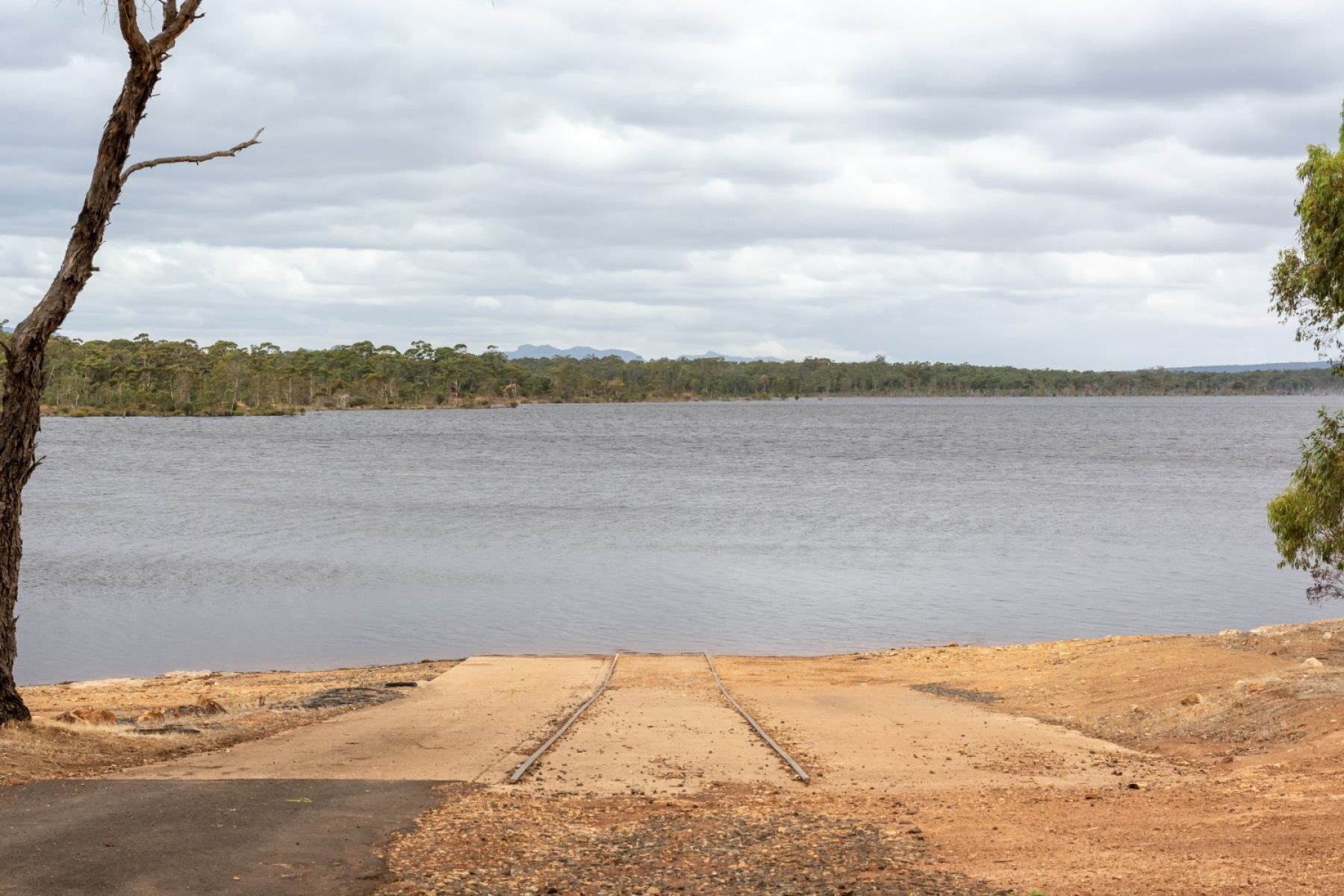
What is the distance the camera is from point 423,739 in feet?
42.7

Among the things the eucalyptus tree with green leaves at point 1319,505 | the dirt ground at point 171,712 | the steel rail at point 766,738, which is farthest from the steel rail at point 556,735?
the eucalyptus tree with green leaves at point 1319,505

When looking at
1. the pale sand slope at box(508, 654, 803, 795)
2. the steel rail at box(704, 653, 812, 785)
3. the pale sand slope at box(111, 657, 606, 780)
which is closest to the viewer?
the pale sand slope at box(111, 657, 606, 780)

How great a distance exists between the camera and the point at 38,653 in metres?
23.9

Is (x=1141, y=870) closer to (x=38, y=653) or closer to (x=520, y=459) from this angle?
(x=38, y=653)

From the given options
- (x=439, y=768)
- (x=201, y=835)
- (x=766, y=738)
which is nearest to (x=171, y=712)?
(x=439, y=768)

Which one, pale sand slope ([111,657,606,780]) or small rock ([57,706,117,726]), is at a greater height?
small rock ([57,706,117,726])

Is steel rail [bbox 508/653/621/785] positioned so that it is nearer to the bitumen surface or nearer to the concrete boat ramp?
the concrete boat ramp

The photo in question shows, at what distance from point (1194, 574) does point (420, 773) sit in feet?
Result: 98.3

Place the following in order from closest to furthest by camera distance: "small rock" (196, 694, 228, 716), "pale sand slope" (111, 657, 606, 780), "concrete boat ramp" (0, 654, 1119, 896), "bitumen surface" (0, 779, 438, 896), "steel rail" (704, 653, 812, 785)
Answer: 1. "bitumen surface" (0, 779, 438, 896)
2. "concrete boat ramp" (0, 654, 1119, 896)
3. "pale sand slope" (111, 657, 606, 780)
4. "steel rail" (704, 653, 812, 785)
5. "small rock" (196, 694, 228, 716)

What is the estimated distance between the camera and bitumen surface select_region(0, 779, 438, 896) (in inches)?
Answer: 296

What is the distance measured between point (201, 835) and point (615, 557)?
30.3m

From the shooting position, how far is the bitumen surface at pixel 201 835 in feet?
24.7

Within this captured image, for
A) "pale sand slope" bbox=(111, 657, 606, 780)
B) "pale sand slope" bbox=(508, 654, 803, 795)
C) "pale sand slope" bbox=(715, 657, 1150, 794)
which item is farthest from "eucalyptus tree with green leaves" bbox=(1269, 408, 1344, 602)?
"pale sand slope" bbox=(111, 657, 606, 780)

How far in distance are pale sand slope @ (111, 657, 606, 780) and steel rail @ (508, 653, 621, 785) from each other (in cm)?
16
